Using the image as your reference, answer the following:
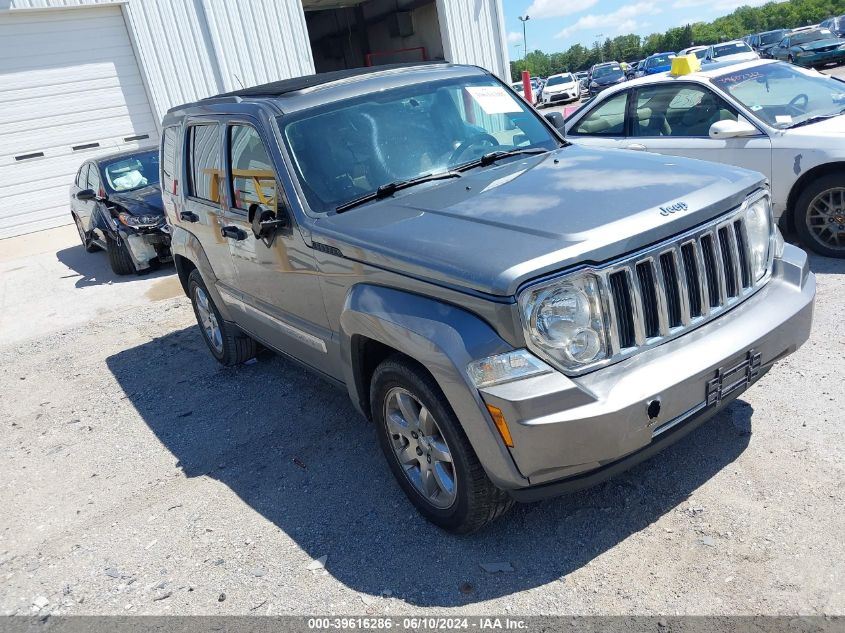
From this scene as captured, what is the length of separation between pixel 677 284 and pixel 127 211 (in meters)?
8.38

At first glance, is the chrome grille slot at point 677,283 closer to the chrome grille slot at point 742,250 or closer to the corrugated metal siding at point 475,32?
the chrome grille slot at point 742,250


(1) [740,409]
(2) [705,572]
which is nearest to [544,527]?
(2) [705,572]

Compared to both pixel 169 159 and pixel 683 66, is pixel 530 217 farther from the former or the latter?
pixel 683 66

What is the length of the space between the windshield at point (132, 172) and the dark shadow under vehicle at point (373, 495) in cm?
599

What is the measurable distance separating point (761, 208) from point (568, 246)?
4.05 ft

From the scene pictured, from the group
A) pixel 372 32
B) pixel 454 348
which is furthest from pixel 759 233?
pixel 372 32

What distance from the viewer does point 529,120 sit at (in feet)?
14.6

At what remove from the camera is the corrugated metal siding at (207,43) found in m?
14.7

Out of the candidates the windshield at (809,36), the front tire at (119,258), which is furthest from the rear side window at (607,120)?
the windshield at (809,36)

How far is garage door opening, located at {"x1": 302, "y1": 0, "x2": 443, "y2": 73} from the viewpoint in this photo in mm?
19766

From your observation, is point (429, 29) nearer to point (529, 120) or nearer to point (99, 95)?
point (99, 95)

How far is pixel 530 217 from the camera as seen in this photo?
292cm

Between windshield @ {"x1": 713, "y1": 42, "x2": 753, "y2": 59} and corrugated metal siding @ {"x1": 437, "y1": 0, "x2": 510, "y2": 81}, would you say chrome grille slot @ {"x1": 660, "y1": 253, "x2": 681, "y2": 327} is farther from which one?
windshield @ {"x1": 713, "y1": 42, "x2": 753, "y2": 59}

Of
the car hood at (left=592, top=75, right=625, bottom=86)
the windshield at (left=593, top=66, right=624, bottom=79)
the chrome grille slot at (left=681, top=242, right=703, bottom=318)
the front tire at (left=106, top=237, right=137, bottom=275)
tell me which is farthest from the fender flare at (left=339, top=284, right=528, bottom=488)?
the windshield at (left=593, top=66, right=624, bottom=79)
